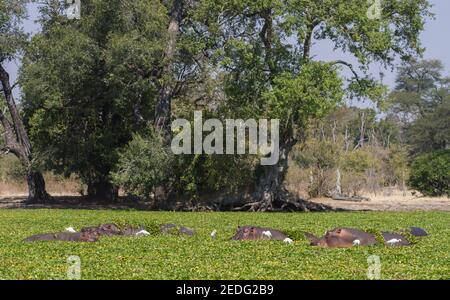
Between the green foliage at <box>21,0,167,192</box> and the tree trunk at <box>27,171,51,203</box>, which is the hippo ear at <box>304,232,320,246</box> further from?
the tree trunk at <box>27,171,51,203</box>

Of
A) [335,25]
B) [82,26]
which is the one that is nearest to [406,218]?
[335,25]

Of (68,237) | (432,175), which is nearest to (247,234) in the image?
(68,237)

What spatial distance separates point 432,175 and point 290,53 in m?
15.0

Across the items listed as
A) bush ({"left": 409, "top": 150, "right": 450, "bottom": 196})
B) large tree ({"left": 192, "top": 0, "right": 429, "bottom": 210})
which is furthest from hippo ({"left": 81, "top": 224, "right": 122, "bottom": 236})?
bush ({"left": 409, "top": 150, "right": 450, "bottom": 196})

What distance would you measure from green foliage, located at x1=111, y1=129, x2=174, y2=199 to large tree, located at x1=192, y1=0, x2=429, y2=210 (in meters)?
3.57

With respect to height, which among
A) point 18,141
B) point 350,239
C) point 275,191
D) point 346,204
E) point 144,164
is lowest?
point 346,204

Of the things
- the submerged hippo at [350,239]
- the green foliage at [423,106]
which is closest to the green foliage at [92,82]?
the submerged hippo at [350,239]

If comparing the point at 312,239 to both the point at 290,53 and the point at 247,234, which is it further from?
the point at 290,53

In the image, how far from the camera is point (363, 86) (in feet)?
115

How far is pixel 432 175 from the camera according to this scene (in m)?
46.2

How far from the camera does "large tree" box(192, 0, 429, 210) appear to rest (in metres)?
33.5

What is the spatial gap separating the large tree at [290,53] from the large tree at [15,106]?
915 centimetres

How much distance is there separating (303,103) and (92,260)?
1963cm

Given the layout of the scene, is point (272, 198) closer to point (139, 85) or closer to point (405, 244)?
point (139, 85)
